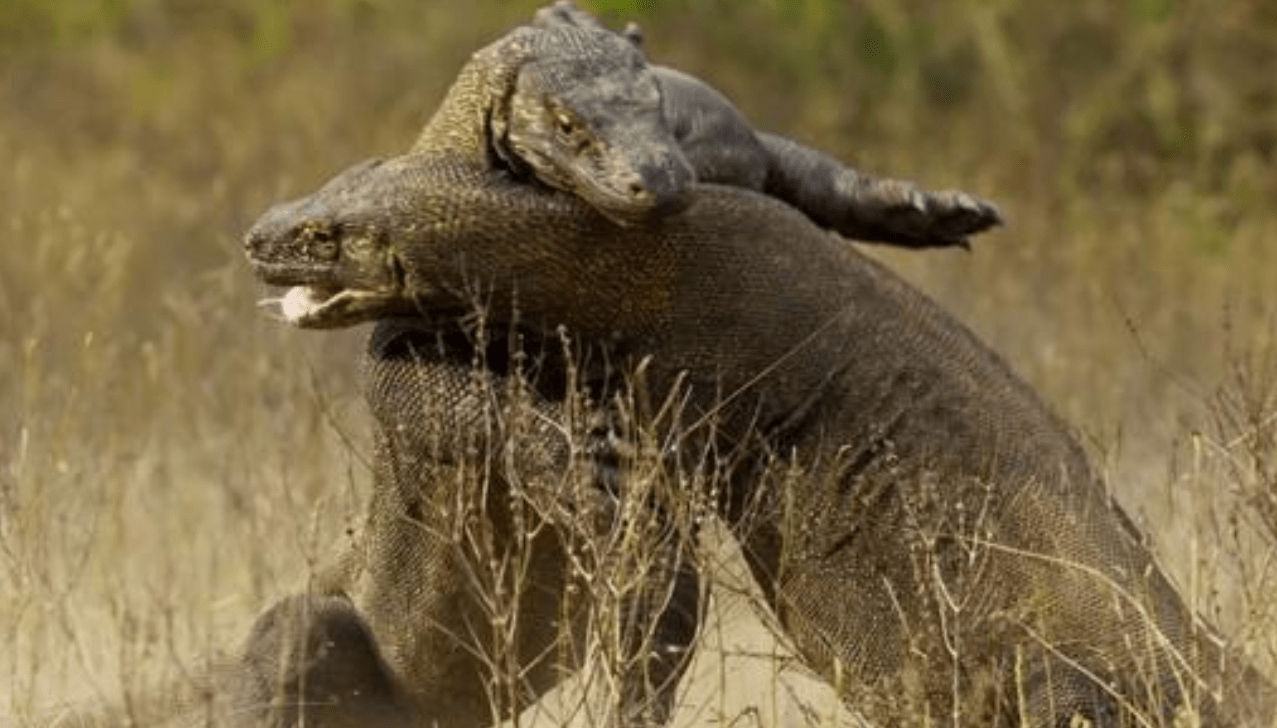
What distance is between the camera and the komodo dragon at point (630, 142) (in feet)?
20.5

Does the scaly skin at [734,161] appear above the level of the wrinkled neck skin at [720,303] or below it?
above

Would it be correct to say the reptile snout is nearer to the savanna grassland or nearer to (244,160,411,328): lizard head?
(244,160,411,328): lizard head

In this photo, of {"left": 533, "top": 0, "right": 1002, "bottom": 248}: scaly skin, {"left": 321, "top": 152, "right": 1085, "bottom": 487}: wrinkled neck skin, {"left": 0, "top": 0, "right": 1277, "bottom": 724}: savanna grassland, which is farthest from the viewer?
{"left": 0, "top": 0, "right": 1277, "bottom": 724}: savanna grassland

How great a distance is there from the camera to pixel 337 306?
6.61 metres

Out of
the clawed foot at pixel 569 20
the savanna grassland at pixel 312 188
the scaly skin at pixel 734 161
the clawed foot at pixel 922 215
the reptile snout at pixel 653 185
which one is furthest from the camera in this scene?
the savanna grassland at pixel 312 188

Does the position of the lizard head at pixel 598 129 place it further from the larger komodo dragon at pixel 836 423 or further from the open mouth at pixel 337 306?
the open mouth at pixel 337 306

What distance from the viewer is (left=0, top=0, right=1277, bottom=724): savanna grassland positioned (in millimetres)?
8125

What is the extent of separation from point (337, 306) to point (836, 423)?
96cm

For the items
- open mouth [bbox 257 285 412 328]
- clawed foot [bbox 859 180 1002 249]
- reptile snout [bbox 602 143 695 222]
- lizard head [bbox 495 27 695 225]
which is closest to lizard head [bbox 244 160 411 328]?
open mouth [bbox 257 285 412 328]

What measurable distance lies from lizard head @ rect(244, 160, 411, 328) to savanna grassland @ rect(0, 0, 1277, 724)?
0.85 ft

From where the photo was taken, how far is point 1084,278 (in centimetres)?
1384

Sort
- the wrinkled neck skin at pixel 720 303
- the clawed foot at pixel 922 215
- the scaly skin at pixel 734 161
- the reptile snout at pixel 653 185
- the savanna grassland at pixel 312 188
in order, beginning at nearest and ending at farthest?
the reptile snout at pixel 653 185 → the scaly skin at pixel 734 161 → the wrinkled neck skin at pixel 720 303 → the clawed foot at pixel 922 215 → the savanna grassland at pixel 312 188

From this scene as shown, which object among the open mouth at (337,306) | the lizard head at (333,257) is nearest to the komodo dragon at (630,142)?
the lizard head at (333,257)

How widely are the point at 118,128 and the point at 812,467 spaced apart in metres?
12.1
